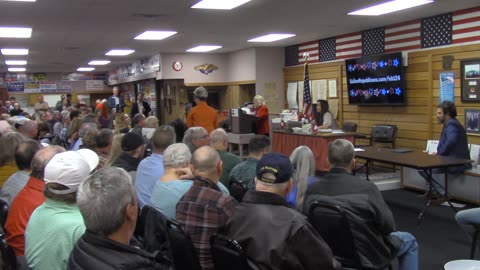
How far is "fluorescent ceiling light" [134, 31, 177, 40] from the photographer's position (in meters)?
9.49

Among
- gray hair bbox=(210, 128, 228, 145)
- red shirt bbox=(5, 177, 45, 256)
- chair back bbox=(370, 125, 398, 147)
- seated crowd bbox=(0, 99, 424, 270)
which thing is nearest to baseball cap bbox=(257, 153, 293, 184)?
seated crowd bbox=(0, 99, 424, 270)

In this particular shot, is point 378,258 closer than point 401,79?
Yes

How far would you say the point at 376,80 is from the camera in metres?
9.20

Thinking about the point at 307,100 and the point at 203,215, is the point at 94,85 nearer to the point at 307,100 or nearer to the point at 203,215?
the point at 307,100

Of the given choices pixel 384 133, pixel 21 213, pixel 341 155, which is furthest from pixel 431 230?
pixel 21 213

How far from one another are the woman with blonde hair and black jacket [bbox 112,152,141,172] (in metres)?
1.49

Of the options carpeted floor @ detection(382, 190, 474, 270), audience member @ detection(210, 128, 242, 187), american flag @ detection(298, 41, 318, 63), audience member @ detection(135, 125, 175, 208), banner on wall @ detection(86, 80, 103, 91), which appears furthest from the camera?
banner on wall @ detection(86, 80, 103, 91)

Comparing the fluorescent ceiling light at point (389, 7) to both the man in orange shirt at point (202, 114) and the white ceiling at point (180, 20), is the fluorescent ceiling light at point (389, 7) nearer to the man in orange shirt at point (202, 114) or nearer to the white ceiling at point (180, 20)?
the white ceiling at point (180, 20)

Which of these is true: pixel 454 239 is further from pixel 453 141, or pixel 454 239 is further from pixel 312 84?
pixel 312 84

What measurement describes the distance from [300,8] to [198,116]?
2293 millimetres

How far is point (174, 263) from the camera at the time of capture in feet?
8.92

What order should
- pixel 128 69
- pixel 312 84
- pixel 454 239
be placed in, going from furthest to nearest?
pixel 128 69
pixel 312 84
pixel 454 239

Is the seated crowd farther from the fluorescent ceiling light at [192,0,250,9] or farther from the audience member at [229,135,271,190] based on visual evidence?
the fluorescent ceiling light at [192,0,250,9]

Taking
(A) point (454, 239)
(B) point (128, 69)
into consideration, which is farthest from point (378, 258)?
(B) point (128, 69)
